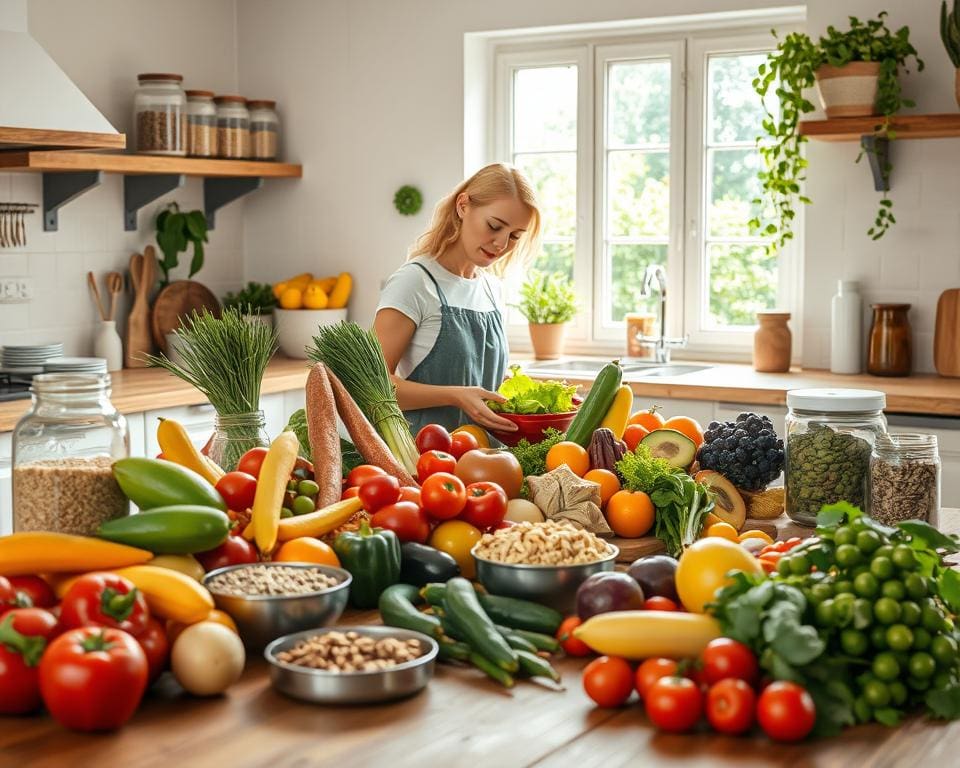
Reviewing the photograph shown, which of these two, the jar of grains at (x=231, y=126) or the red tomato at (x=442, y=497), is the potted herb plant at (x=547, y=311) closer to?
the jar of grains at (x=231, y=126)

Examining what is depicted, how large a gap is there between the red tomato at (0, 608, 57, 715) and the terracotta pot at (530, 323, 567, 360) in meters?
3.74

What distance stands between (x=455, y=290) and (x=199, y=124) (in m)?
2.12

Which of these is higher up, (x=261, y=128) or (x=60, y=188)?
(x=261, y=128)

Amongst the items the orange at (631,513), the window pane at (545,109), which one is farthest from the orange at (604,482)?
the window pane at (545,109)

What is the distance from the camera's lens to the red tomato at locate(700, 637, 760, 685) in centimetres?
143

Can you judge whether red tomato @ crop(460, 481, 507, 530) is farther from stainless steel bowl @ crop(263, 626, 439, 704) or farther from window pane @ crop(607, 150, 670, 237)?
window pane @ crop(607, 150, 670, 237)

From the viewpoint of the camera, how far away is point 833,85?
419cm

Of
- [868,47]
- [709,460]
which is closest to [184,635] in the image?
[709,460]

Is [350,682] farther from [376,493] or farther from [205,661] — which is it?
[376,493]

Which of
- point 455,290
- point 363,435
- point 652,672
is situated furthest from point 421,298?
point 652,672

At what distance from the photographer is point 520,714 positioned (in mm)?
1467

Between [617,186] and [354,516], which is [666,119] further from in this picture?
[354,516]

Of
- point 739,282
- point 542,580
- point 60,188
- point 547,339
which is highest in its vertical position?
point 60,188

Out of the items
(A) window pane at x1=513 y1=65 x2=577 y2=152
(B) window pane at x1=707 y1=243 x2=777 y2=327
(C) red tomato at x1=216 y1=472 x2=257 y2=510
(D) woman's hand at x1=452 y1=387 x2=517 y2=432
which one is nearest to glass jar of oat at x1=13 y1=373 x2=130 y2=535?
(C) red tomato at x1=216 y1=472 x2=257 y2=510
